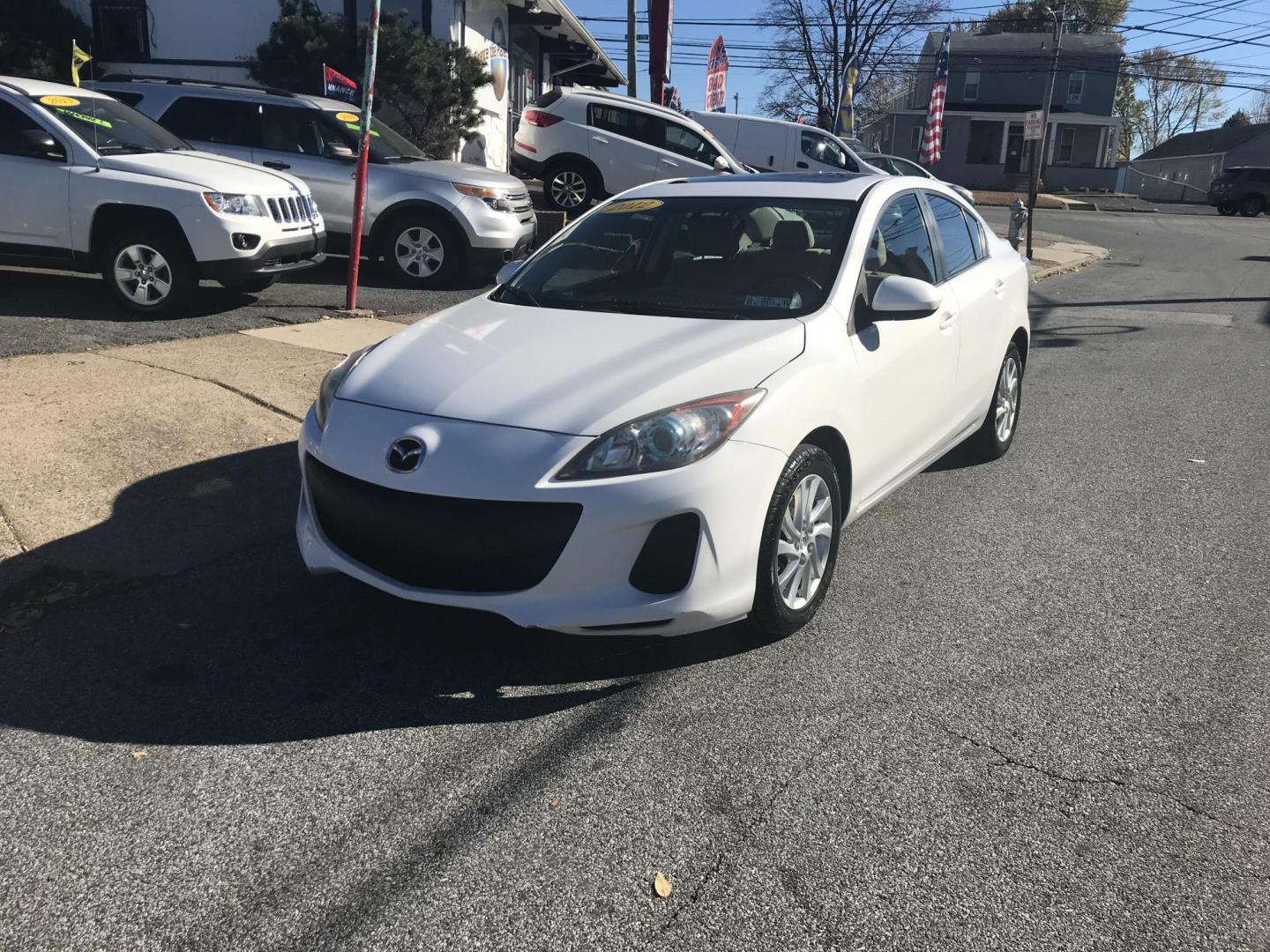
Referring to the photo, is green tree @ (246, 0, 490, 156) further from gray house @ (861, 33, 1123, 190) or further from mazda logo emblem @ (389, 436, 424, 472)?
gray house @ (861, 33, 1123, 190)

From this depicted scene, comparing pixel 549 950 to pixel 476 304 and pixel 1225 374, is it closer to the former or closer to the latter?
pixel 476 304

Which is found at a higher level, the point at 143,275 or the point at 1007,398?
the point at 143,275

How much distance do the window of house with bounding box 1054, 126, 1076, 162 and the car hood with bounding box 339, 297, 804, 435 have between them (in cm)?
5988

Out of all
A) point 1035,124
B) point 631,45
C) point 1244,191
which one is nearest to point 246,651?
point 1035,124

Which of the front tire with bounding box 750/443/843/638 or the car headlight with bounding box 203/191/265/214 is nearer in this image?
the front tire with bounding box 750/443/843/638

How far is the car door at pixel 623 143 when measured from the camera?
17.1 meters

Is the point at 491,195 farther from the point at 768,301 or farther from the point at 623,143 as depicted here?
the point at 768,301

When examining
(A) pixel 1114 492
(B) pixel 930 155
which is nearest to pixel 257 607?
(A) pixel 1114 492

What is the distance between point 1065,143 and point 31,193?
58264 mm

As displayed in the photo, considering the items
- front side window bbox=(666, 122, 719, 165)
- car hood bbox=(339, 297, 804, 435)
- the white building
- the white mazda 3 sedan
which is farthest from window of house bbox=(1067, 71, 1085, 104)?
car hood bbox=(339, 297, 804, 435)

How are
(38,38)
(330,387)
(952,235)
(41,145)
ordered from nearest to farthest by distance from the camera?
(330,387), (952,235), (41,145), (38,38)

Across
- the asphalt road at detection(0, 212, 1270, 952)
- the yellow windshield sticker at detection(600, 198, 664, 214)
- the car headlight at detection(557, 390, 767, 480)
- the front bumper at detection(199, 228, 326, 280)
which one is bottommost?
the asphalt road at detection(0, 212, 1270, 952)

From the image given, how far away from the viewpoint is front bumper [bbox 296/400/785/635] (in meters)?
3.32

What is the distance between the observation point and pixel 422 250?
1105cm
